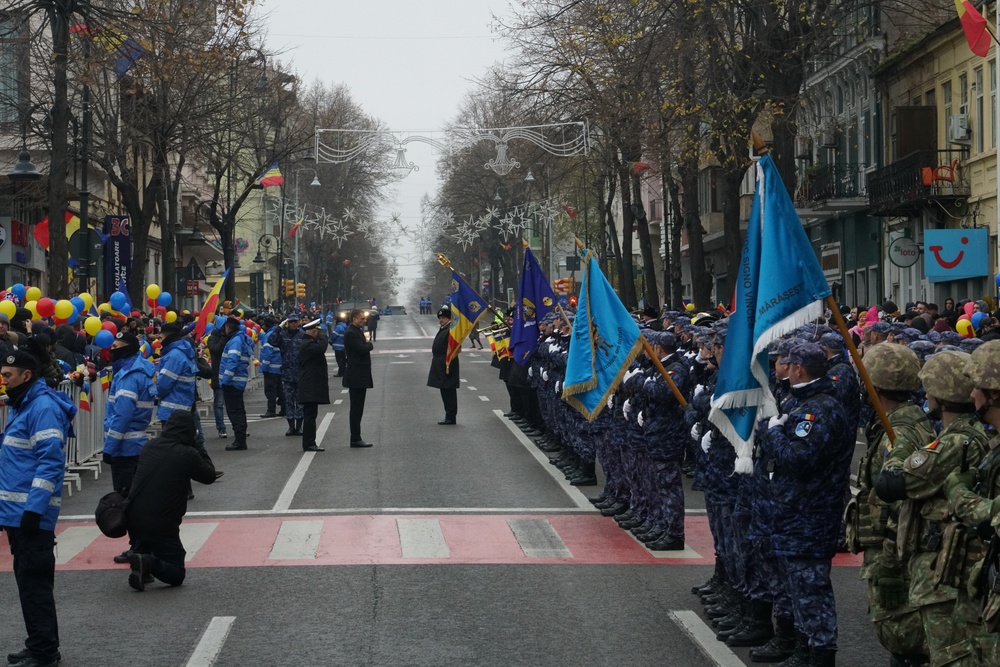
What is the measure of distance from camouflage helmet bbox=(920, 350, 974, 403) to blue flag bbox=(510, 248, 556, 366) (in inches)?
485

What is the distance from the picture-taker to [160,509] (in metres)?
10.5

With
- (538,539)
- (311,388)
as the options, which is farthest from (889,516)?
(311,388)

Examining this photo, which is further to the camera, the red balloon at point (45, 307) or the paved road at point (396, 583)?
the red balloon at point (45, 307)

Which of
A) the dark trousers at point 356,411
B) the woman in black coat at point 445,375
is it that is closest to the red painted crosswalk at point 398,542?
the dark trousers at point 356,411

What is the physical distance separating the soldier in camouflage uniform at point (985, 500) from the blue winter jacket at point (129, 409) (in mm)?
7790

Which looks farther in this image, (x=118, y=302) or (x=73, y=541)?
(x=118, y=302)

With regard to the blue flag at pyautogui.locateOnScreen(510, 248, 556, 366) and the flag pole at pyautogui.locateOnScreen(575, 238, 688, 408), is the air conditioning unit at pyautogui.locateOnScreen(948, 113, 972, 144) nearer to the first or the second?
the blue flag at pyautogui.locateOnScreen(510, 248, 556, 366)

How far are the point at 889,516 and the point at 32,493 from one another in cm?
471

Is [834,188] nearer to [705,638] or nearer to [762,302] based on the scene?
[705,638]

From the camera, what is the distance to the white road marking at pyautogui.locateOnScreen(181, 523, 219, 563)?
12172 mm

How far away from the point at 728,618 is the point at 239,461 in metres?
11.3

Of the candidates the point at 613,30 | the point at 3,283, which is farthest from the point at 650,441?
the point at 3,283

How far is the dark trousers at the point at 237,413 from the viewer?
68.1 ft

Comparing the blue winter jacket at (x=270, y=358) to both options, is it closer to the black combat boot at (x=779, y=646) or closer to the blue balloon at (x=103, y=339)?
the blue balloon at (x=103, y=339)
